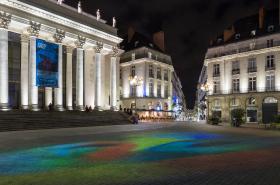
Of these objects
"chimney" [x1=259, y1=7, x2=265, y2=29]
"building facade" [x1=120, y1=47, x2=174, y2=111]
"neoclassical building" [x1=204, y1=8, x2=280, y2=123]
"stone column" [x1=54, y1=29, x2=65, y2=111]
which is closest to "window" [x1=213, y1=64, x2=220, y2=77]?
"neoclassical building" [x1=204, y1=8, x2=280, y2=123]

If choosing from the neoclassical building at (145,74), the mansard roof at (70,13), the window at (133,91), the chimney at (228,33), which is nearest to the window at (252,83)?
the chimney at (228,33)

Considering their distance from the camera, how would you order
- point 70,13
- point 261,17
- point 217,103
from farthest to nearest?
point 217,103, point 261,17, point 70,13

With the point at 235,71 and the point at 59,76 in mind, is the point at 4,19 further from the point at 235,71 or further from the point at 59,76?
the point at 235,71

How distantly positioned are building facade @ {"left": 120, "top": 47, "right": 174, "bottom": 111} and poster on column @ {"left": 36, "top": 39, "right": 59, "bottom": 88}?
26259 mm

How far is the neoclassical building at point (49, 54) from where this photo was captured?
30828mm

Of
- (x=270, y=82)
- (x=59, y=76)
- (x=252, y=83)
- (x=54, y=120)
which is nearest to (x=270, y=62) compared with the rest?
(x=270, y=82)

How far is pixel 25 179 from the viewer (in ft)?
22.7

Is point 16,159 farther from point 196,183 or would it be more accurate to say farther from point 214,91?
point 214,91

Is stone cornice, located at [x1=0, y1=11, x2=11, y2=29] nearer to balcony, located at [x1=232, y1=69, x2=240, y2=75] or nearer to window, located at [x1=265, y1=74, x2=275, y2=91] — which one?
balcony, located at [x1=232, y1=69, x2=240, y2=75]

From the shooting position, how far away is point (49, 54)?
3303 centimetres

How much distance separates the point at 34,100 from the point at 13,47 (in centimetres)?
759

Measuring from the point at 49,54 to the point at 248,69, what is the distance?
36.3 m

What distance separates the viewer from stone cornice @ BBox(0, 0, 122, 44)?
30.4 metres

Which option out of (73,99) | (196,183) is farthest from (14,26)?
(196,183)
